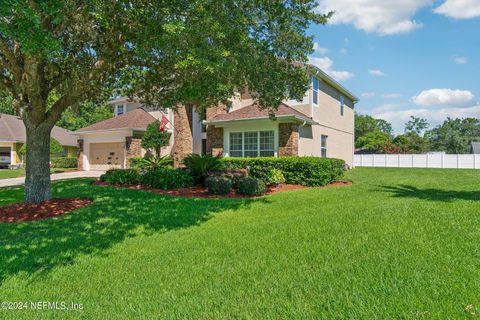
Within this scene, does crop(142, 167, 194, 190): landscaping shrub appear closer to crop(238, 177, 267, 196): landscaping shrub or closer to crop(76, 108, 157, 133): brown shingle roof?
crop(238, 177, 267, 196): landscaping shrub

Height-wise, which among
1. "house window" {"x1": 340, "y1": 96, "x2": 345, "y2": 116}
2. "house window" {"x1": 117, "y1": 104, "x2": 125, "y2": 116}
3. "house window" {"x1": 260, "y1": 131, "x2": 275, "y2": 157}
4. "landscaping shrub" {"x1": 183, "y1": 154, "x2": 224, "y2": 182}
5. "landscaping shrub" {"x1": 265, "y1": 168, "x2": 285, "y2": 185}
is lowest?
"landscaping shrub" {"x1": 265, "y1": 168, "x2": 285, "y2": 185}

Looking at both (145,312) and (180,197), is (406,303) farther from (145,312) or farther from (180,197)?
(180,197)

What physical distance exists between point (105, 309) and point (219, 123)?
1599 centimetres

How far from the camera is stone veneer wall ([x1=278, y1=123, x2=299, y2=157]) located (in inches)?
670

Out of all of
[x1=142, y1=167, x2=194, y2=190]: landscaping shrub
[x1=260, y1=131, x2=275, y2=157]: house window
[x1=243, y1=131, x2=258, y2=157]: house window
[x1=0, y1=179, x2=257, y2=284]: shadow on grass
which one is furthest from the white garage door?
[x1=0, y1=179, x2=257, y2=284]: shadow on grass

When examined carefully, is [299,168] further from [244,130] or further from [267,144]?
[244,130]

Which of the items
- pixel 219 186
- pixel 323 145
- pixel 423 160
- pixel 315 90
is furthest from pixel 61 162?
pixel 423 160

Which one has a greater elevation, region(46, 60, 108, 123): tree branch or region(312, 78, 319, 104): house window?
region(312, 78, 319, 104): house window

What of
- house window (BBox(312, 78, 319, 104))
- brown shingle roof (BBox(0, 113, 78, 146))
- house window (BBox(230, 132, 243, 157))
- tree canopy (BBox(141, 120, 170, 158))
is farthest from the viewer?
brown shingle roof (BBox(0, 113, 78, 146))

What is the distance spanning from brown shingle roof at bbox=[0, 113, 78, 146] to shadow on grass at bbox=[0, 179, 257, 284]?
24.5 metres

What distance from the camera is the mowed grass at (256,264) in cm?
342

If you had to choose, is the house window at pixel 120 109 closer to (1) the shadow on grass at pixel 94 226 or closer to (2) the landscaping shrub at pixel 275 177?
(1) the shadow on grass at pixel 94 226

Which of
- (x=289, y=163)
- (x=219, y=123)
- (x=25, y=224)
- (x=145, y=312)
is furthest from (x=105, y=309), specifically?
(x=219, y=123)

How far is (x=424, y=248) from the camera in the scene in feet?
15.6
